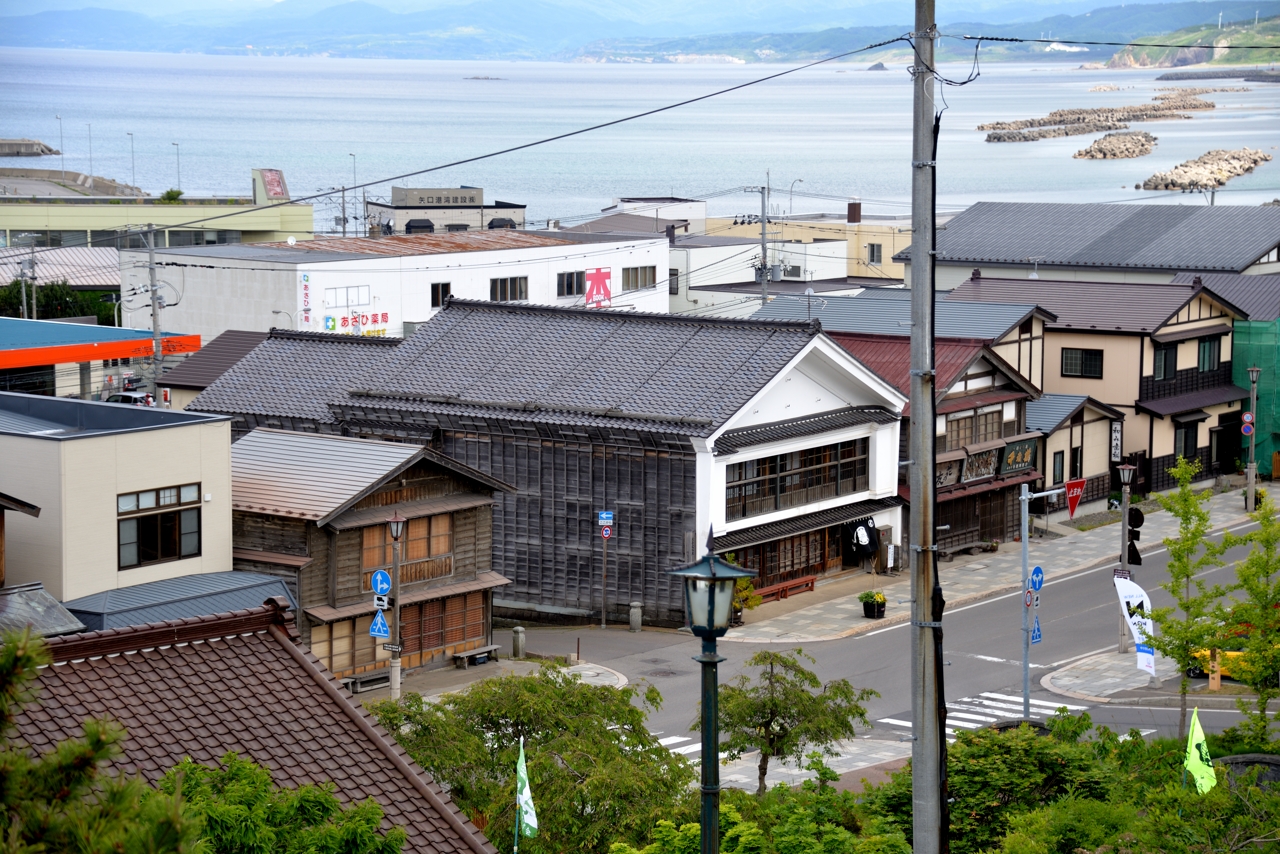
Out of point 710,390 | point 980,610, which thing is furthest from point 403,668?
point 980,610

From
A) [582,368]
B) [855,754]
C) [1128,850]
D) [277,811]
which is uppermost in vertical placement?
[582,368]

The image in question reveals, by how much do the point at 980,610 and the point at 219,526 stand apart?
776 inches

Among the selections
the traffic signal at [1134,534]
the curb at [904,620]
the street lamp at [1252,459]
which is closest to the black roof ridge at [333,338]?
the curb at [904,620]

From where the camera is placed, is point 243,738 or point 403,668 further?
point 403,668

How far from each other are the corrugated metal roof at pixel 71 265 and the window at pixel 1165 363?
172 ft

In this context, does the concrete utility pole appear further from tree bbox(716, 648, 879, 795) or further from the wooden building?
the wooden building

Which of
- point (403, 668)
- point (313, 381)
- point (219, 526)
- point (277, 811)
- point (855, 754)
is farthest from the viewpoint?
point (313, 381)

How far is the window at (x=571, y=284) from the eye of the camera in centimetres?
7269

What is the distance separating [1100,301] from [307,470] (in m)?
33.6

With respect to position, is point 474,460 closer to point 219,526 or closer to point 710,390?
point 710,390

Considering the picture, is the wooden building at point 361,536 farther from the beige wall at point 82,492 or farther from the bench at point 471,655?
the beige wall at point 82,492

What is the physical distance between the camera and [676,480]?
3825 cm

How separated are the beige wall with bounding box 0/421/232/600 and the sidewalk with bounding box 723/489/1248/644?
13945mm

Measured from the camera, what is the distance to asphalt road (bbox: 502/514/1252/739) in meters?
31.9
